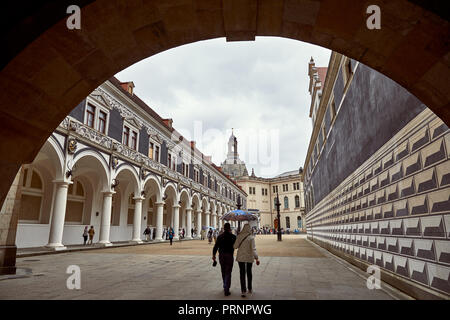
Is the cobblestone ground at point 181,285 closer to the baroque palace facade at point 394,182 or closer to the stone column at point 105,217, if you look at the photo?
the baroque palace facade at point 394,182

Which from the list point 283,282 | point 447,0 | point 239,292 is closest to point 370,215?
point 283,282

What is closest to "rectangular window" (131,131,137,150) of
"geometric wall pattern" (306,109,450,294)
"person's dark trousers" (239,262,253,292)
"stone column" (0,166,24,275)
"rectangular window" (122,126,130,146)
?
"rectangular window" (122,126,130,146)

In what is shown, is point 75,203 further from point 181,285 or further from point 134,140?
point 181,285

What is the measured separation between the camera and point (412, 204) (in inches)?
205

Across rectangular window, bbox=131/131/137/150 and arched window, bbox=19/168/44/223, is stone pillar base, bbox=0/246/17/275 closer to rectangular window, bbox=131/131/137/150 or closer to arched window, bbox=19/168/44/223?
arched window, bbox=19/168/44/223

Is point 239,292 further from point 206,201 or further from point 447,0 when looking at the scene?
point 206,201

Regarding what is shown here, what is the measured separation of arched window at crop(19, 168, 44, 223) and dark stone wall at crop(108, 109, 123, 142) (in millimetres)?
5094

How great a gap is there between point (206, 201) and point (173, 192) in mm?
10577

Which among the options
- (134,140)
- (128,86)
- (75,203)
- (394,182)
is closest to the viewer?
(394,182)

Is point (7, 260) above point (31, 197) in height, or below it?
below

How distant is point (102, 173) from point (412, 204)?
17478 mm

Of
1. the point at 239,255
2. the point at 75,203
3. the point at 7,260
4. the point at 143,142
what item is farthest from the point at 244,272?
the point at 143,142

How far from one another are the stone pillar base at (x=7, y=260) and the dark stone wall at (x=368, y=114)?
10.0m
